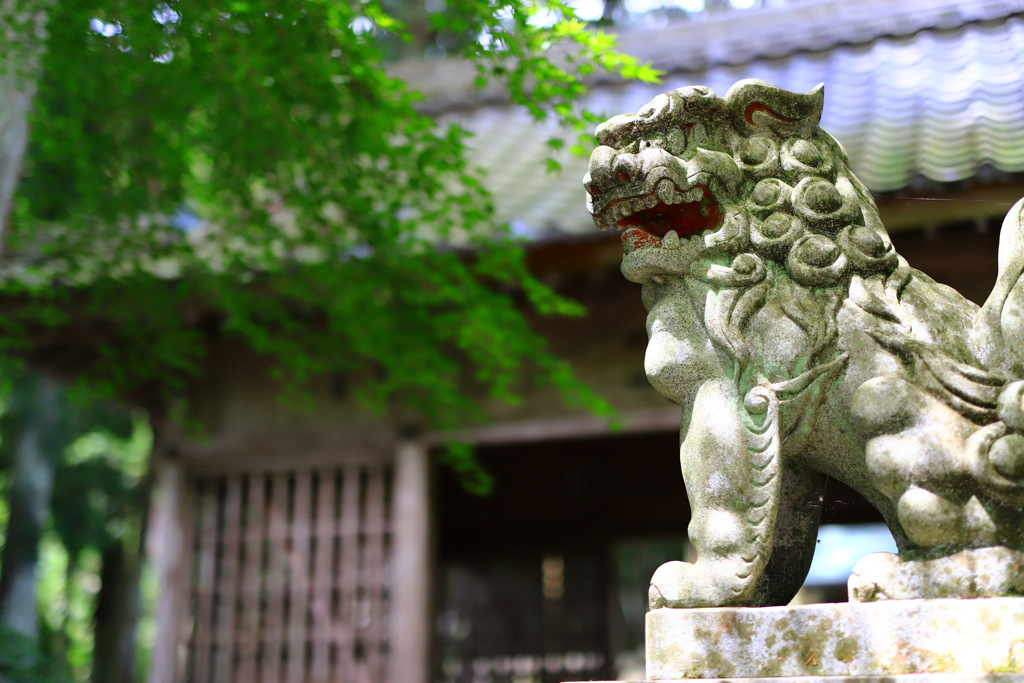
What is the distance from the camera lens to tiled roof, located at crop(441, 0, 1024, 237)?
4578 mm

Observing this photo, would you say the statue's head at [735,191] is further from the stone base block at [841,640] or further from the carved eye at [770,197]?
the stone base block at [841,640]

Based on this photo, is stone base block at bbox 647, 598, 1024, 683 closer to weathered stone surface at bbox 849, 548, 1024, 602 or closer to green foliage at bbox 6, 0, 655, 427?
weathered stone surface at bbox 849, 548, 1024, 602

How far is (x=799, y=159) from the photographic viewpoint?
2.08 metres

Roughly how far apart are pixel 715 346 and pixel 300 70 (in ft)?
8.13

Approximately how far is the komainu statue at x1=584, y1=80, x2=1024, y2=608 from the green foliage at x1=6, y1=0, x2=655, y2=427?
1.26 metres

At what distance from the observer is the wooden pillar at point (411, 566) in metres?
5.32

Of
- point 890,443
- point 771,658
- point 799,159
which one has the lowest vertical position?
point 771,658

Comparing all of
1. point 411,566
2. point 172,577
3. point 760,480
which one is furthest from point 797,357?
point 172,577

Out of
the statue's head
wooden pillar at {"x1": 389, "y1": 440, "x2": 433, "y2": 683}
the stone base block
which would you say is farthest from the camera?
wooden pillar at {"x1": 389, "y1": 440, "x2": 433, "y2": 683}

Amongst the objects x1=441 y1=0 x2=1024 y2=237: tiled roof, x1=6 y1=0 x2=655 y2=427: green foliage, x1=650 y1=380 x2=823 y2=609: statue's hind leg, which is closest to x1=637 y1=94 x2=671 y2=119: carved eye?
x1=650 y1=380 x2=823 y2=609: statue's hind leg

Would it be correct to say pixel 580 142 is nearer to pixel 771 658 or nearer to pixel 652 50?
pixel 771 658

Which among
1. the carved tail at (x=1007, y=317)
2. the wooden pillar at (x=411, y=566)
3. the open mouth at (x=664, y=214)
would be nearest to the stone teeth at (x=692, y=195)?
the open mouth at (x=664, y=214)

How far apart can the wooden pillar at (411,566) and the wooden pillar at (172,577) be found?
1.42 metres

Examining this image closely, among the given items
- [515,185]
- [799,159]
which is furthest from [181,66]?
[799,159]
